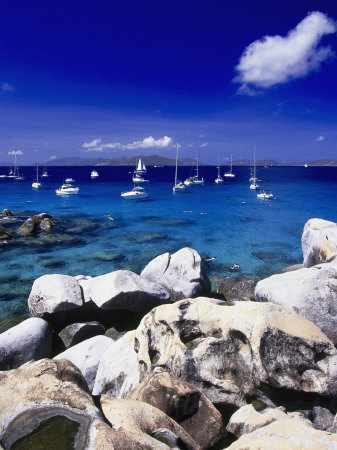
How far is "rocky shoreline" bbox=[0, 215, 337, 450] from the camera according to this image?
4734 mm

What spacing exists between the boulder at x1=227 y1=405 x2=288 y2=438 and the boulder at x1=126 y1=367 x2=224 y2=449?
341 millimetres

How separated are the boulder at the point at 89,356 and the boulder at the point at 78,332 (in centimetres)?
177

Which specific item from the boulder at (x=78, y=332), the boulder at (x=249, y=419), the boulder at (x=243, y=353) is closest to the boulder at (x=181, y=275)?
the boulder at (x=78, y=332)

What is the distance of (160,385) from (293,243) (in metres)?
26.9

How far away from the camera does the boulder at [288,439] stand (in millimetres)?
4527

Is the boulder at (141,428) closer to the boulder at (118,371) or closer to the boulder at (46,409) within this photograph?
the boulder at (46,409)

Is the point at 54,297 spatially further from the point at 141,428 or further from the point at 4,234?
the point at 4,234

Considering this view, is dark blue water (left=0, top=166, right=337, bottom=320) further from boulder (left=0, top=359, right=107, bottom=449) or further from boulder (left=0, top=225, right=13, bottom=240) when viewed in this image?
boulder (left=0, top=359, right=107, bottom=449)

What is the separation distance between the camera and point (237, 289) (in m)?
16.3

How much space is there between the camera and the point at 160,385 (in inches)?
239

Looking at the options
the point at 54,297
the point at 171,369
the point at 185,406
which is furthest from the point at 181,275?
the point at 185,406

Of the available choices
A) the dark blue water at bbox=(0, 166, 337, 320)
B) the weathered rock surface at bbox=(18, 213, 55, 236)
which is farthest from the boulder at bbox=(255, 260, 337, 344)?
the weathered rock surface at bbox=(18, 213, 55, 236)

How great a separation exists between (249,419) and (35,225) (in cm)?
3180

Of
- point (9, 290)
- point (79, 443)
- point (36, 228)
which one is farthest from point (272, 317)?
point (36, 228)
